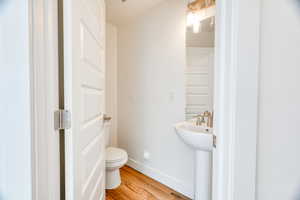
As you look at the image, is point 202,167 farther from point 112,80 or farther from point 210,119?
point 112,80

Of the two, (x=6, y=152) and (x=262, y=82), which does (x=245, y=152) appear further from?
(x=6, y=152)

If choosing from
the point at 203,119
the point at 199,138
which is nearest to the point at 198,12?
the point at 203,119

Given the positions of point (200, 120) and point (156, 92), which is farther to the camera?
point (156, 92)

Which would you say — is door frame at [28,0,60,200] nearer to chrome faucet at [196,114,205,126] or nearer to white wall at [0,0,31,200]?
white wall at [0,0,31,200]

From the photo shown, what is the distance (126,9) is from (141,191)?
7.84ft

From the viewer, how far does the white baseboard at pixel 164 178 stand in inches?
73.1

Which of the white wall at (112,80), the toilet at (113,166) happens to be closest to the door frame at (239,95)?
the toilet at (113,166)

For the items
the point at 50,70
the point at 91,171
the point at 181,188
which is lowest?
the point at 181,188

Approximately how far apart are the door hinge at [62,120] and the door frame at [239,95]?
72 centimetres

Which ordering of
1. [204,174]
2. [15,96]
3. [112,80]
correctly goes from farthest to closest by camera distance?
[112,80], [204,174], [15,96]

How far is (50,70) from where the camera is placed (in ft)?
2.27

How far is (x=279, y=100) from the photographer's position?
731 mm

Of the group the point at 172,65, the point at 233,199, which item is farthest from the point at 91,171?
the point at 172,65

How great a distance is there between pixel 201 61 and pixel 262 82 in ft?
3.93
